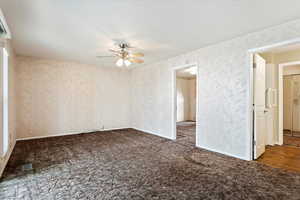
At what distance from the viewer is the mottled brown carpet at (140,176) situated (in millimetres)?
2020

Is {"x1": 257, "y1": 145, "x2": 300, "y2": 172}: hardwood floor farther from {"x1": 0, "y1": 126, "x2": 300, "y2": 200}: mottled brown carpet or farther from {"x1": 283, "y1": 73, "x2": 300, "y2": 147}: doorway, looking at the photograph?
{"x1": 283, "y1": 73, "x2": 300, "y2": 147}: doorway

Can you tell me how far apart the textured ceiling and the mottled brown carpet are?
2.46 meters

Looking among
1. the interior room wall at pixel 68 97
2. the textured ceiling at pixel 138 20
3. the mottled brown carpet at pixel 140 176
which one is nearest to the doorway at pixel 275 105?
the mottled brown carpet at pixel 140 176

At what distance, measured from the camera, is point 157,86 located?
5410mm

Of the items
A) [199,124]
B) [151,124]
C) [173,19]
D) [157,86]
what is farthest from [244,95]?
[151,124]

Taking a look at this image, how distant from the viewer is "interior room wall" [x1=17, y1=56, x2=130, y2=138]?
481 cm

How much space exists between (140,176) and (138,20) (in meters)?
2.47

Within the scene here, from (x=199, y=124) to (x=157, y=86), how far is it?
79.5 inches

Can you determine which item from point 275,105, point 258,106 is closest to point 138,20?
point 258,106

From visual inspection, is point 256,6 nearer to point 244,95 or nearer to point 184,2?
point 184,2

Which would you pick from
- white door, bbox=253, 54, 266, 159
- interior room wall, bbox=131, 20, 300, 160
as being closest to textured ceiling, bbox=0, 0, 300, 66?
interior room wall, bbox=131, 20, 300, 160

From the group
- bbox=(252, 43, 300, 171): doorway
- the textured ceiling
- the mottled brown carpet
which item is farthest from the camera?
bbox=(252, 43, 300, 171): doorway

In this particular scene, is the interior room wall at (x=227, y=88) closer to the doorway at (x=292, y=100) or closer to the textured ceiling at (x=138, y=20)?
the textured ceiling at (x=138, y=20)

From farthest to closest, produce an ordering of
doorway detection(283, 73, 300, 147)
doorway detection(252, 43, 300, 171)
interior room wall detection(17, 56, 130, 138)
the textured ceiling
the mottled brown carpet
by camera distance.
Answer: doorway detection(283, 73, 300, 147) < interior room wall detection(17, 56, 130, 138) < doorway detection(252, 43, 300, 171) < the textured ceiling < the mottled brown carpet
